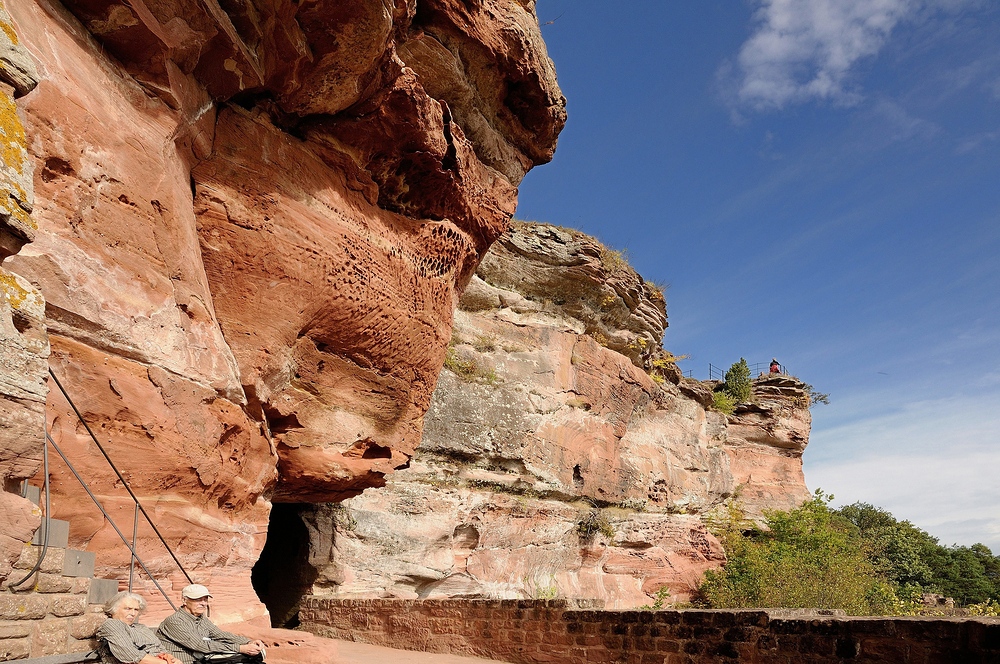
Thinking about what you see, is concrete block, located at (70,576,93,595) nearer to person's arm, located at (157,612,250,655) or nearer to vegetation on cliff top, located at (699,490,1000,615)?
person's arm, located at (157,612,250,655)

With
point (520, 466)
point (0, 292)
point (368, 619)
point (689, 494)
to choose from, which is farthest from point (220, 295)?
point (689, 494)

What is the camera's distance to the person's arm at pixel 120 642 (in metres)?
3.67

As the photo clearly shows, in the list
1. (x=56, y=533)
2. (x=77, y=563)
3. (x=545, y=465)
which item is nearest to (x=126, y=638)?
(x=77, y=563)

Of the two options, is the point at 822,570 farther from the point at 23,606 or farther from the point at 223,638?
the point at 23,606

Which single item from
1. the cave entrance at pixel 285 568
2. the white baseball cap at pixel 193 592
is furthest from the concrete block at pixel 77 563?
the cave entrance at pixel 285 568

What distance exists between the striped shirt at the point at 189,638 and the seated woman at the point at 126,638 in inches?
13.6

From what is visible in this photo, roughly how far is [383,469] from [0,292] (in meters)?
6.69

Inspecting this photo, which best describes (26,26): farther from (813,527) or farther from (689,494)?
(813,527)

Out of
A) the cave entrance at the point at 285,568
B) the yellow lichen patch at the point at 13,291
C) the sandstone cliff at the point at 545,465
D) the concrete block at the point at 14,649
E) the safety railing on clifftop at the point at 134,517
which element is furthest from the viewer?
the sandstone cliff at the point at 545,465

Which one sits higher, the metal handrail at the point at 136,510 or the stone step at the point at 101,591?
the metal handrail at the point at 136,510

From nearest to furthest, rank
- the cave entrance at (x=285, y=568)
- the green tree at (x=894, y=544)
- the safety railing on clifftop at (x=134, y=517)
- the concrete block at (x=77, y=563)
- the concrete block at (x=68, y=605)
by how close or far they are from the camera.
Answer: the concrete block at (x=68, y=605) → the concrete block at (x=77, y=563) → the safety railing on clifftop at (x=134, y=517) → the cave entrance at (x=285, y=568) → the green tree at (x=894, y=544)

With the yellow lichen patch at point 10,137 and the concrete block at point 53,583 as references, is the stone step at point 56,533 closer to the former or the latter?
the concrete block at point 53,583

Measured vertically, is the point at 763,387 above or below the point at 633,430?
above

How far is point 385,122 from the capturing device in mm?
8547
